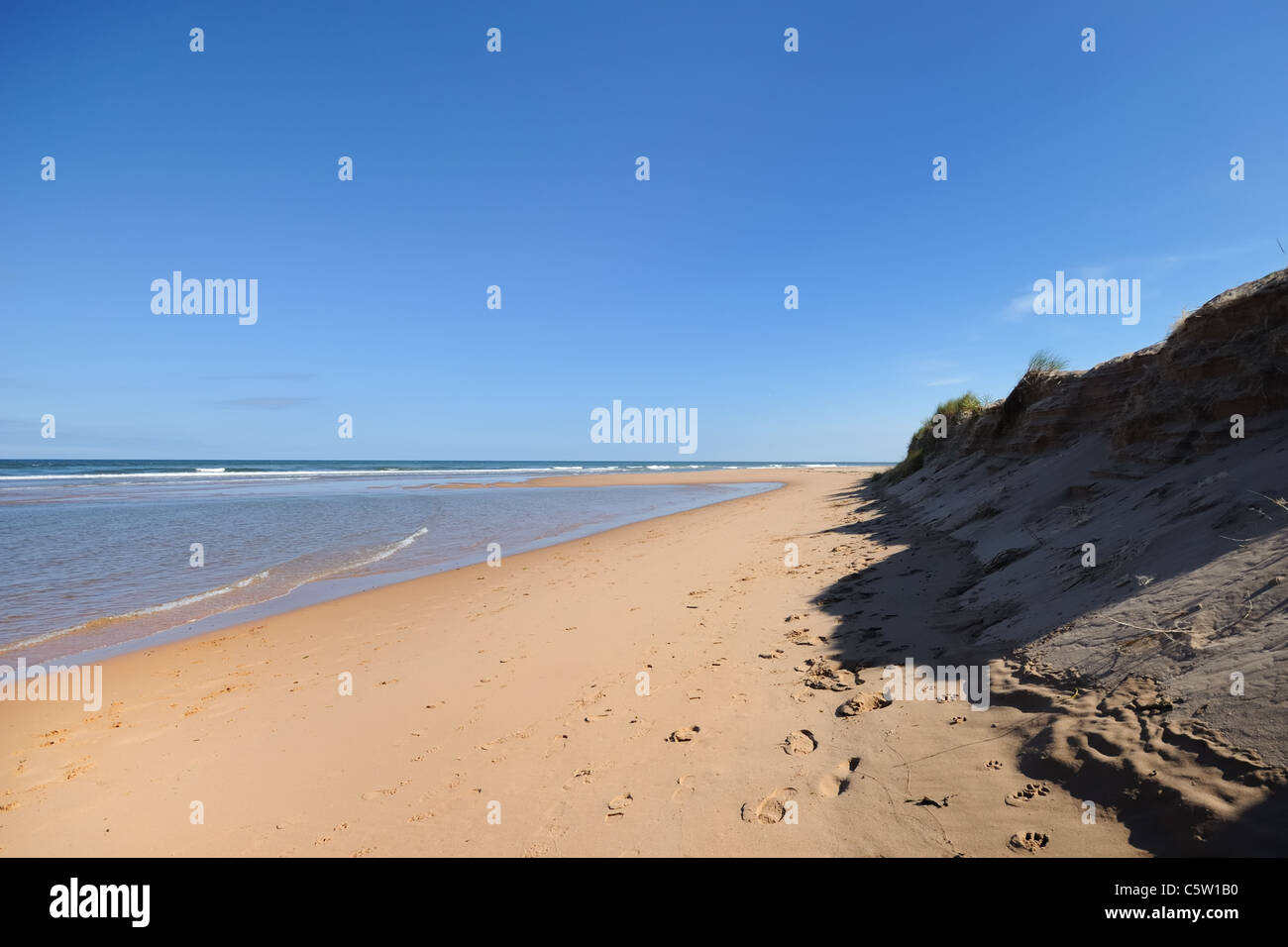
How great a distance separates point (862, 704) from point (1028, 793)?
1.47 m

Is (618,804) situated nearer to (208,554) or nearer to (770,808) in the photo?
(770,808)

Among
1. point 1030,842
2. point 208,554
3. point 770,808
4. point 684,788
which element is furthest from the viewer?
point 208,554

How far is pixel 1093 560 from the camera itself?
18.5 ft

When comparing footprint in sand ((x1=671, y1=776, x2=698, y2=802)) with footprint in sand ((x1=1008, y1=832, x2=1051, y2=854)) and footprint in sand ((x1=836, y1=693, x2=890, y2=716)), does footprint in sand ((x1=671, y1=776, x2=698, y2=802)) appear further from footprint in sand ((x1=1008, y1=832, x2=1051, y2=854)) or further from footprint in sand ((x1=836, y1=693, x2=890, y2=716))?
footprint in sand ((x1=1008, y1=832, x2=1051, y2=854))

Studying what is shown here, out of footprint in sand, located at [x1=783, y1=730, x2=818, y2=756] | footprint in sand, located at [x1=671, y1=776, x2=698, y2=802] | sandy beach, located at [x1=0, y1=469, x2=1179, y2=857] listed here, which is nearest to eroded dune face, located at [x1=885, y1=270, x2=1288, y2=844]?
sandy beach, located at [x1=0, y1=469, x2=1179, y2=857]

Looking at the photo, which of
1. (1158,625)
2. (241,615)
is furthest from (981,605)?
(241,615)

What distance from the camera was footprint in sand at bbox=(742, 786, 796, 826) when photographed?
3.37 m

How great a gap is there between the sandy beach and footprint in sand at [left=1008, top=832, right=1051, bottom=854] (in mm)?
12

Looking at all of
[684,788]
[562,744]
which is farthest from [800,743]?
[562,744]

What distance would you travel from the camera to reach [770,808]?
3.46 meters
